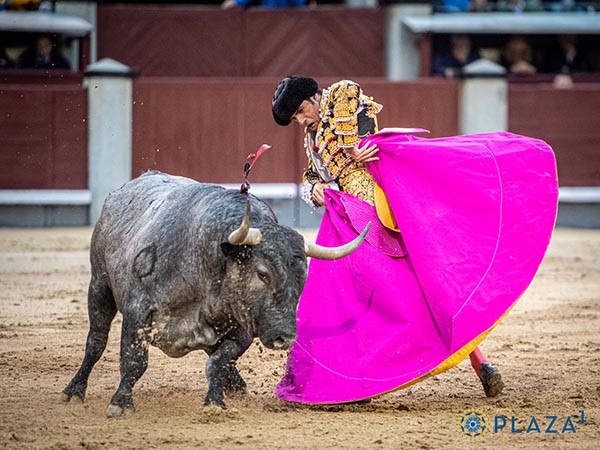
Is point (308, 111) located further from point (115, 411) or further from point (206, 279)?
point (115, 411)

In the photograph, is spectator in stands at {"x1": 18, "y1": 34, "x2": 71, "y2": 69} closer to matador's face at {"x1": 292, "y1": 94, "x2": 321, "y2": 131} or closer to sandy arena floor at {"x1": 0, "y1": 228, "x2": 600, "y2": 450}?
sandy arena floor at {"x1": 0, "y1": 228, "x2": 600, "y2": 450}

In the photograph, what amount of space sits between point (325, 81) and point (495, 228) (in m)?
6.71

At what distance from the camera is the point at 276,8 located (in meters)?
11.7

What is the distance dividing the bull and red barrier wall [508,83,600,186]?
25.3ft

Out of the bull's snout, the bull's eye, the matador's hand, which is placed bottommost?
the bull's snout

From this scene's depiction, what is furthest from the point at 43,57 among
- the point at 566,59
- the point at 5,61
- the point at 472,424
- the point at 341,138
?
the point at 472,424

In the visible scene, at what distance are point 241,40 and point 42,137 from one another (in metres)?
2.70

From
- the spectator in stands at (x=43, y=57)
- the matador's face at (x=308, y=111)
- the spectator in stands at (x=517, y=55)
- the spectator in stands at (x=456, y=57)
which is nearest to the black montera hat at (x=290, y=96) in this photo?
the matador's face at (x=308, y=111)

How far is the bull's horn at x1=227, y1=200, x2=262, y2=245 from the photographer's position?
121 inches

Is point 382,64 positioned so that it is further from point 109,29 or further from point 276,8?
point 109,29

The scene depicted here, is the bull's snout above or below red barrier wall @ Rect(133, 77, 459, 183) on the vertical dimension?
below

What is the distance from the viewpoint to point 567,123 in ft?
35.5

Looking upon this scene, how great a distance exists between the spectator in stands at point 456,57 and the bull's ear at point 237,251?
8198 mm

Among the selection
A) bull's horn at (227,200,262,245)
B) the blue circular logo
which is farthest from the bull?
the blue circular logo
